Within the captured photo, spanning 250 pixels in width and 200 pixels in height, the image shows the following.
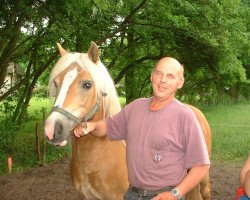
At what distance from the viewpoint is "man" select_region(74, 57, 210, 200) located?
2287 millimetres

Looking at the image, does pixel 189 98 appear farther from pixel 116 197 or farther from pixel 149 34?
pixel 116 197

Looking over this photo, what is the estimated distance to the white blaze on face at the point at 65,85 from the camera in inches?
107

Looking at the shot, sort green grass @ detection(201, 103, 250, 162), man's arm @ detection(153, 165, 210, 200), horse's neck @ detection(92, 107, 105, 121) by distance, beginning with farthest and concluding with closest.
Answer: green grass @ detection(201, 103, 250, 162) < horse's neck @ detection(92, 107, 105, 121) < man's arm @ detection(153, 165, 210, 200)

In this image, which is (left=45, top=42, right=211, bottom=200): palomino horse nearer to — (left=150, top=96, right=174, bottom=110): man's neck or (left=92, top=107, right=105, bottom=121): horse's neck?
(left=92, top=107, right=105, bottom=121): horse's neck

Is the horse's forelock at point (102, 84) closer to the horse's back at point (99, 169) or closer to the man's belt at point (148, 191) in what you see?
the horse's back at point (99, 169)

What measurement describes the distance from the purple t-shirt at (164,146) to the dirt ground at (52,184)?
4.11 metres

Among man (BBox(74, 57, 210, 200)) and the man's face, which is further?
the man's face

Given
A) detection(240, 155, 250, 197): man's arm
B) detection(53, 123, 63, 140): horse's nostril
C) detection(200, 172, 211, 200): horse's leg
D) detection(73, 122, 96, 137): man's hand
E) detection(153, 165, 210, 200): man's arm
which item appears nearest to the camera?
detection(240, 155, 250, 197): man's arm

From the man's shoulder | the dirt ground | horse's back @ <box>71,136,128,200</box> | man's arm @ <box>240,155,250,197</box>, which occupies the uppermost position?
the man's shoulder

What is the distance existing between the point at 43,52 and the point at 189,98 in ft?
59.1

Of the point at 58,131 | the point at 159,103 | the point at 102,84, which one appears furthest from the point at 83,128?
the point at 159,103

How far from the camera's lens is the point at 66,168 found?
28.1ft

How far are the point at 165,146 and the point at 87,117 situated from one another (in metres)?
0.86

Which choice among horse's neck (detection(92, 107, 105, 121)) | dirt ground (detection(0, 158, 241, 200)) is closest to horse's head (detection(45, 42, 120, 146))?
horse's neck (detection(92, 107, 105, 121))
